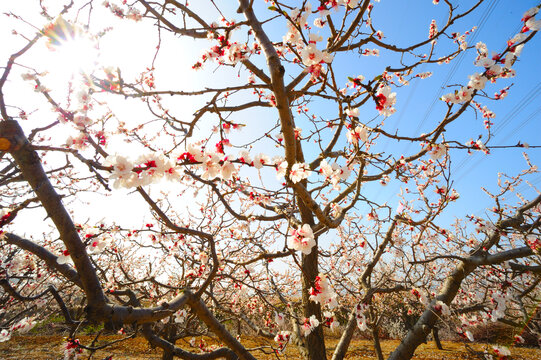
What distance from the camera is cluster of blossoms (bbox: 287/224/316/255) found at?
2098 millimetres

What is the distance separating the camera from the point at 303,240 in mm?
2092

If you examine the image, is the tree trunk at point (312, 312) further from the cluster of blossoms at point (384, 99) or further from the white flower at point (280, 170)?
the cluster of blossoms at point (384, 99)

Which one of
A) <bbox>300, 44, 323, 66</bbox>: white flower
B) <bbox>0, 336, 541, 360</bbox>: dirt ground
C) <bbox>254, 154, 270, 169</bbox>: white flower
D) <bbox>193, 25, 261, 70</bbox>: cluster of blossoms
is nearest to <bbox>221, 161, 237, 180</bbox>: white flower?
<bbox>254, 154, 270, 169</bbox>: white flower

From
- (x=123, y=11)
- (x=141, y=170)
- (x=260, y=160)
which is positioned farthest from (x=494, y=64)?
(x=123, y=11)

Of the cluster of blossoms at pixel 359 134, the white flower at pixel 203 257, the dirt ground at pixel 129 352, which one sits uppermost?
the cluster of blossoms at pixel 359 134

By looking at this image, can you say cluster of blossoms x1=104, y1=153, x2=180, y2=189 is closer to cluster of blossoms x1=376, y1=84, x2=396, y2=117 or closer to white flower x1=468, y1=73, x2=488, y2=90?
cluster of blossoms x1=376, y1=84, x2=396, y2=117

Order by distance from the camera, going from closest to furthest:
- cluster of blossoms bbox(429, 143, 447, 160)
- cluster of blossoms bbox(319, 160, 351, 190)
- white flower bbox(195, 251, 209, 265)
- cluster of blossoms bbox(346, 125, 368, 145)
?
cluster of blossoms bbox(346, 125, 368, 145) < cluster of blossoms bbox(319, 160, 351, 190) < cluster of blossoms bbox(429, 143, 447, 160) < white flower bbox(195, 251, 209, 265)

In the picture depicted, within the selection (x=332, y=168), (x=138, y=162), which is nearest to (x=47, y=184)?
(x=138, y=162)

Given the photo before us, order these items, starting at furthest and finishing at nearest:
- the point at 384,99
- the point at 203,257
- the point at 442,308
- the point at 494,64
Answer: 1. the point at 203,257
2. the point at 442,308
3. the point at 494,64
4. the point at 384,99

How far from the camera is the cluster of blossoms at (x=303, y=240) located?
6.88 ft

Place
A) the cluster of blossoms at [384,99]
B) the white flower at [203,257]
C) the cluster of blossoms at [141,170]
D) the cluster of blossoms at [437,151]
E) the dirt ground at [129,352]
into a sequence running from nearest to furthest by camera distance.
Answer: the cluster of blossoms at [141,170]
the cluster of blossoms at [384,99]
the cluster of blossoms at [437,151]
the white flower at [203,257]
the dirt ground at [129,352]

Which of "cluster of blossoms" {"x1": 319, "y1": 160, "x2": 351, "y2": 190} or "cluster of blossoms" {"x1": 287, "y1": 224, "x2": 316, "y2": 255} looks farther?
"cluster of blossoms" {"x1": 319, "y1": 160, "x2": 351, "y2": 190}

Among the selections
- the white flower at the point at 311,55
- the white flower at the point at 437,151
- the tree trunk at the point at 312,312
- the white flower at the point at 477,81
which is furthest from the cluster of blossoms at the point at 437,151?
the tree trunk at the point at 312,312

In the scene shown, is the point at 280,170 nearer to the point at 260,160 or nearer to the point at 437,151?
A: the point at 260,160
